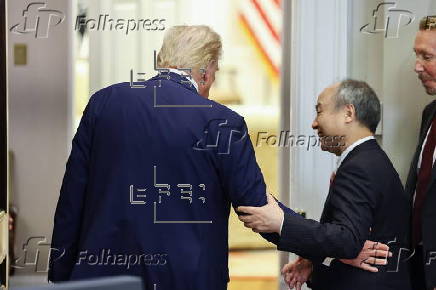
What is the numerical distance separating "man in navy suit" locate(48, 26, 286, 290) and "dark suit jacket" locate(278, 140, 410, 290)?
0.17m

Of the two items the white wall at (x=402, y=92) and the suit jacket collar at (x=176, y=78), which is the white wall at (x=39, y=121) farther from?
the suit jacket collar at (x=176, y=78)

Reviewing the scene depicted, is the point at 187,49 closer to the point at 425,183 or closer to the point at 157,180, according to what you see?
the point at 157,180

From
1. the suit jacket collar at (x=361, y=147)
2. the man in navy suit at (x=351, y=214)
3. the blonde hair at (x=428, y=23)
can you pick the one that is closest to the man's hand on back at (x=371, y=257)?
the man in navy suit at (x=351, y=214)

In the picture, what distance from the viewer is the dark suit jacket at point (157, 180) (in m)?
1.79

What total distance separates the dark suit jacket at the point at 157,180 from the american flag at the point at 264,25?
8.29ft

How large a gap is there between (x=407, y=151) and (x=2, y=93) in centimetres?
156

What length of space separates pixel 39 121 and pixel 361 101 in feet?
7.25

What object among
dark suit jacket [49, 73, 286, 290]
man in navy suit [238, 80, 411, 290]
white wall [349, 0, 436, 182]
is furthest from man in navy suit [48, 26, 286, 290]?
white wall [349, 0, 436, 182]

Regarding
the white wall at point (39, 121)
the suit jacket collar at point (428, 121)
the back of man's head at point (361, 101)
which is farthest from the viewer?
the white wall at point (39, 121)

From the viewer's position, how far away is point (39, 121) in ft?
12.6

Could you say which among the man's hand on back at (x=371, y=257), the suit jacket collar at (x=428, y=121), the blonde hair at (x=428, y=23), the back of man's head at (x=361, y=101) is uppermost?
the blonde hair at (x=428, y=23)

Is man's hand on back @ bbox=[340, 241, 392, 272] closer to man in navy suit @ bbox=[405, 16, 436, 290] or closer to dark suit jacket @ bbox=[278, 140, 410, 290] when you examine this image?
dark suit jacket @ bbox=[278, 140, 410, 290]

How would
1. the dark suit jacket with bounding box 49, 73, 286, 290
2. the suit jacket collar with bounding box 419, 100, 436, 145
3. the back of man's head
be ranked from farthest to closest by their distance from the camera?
the suit jacket collar with bounding box 419, 100, 436, 145
the back of man's head
the dark suit jacket with bounding box 49, 73, 286, 290

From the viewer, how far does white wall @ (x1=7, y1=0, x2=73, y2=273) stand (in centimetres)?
381
